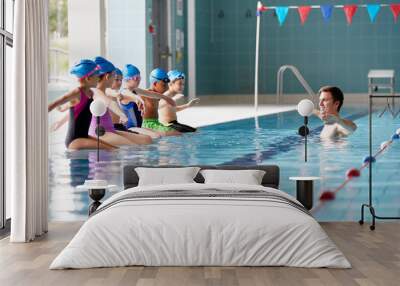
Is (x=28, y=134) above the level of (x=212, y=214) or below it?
above

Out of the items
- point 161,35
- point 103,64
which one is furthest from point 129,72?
point 161,35

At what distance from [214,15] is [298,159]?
8576 millimetres

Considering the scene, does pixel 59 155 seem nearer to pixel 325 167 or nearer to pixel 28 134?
pixel 325 167

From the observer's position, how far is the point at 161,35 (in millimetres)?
15703

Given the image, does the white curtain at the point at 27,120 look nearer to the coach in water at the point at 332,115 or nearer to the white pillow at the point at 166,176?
the white pillow at the point at 166,176

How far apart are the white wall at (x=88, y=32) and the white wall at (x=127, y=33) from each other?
5.11 feet

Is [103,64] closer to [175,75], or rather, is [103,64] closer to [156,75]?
[156,75]

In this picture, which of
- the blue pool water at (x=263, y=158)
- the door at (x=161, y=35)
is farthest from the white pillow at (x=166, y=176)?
the door at (x=161, y=35)

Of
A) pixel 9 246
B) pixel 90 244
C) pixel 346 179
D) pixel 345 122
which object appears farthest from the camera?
pixel 345 122

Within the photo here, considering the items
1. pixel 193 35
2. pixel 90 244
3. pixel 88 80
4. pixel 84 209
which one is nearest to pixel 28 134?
pixel 90 244

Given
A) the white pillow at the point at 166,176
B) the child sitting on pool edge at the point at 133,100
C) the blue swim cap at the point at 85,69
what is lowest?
the white pillow at the point at 166,176

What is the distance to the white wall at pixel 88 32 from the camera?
12.0 m

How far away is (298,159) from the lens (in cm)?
1070

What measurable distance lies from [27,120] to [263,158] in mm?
5160
